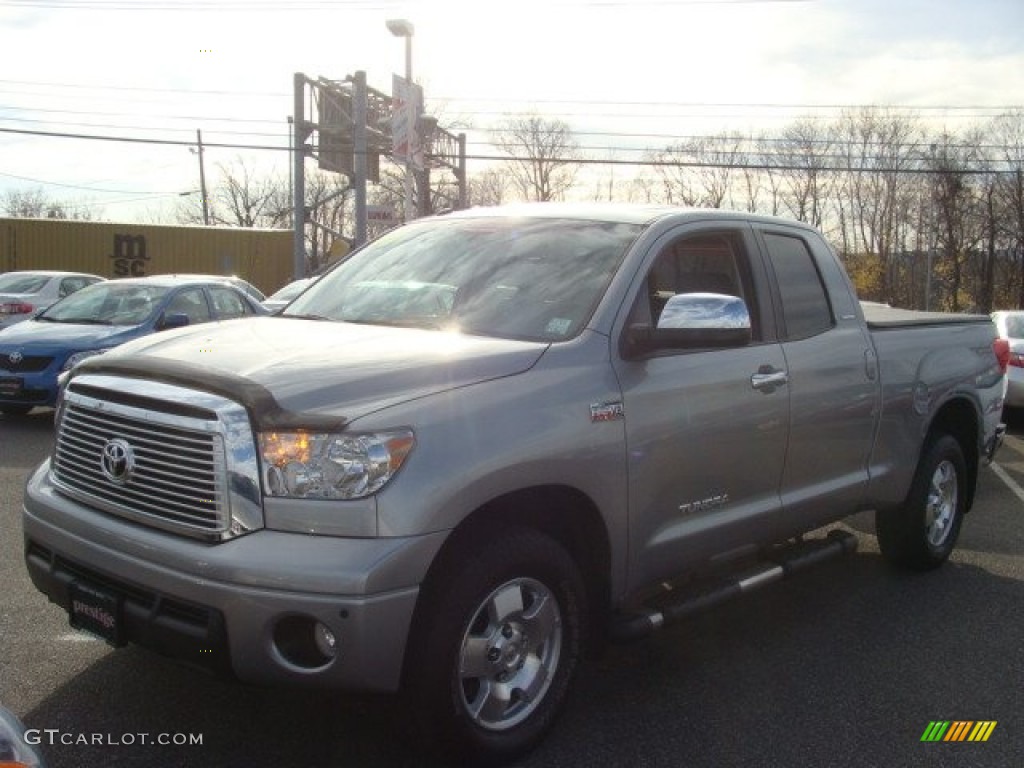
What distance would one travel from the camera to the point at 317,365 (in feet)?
10.0

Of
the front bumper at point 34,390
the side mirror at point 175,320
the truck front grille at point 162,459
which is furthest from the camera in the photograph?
the side mirror at point 175,320

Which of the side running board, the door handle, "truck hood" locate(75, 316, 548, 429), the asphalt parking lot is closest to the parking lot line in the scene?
the asphalt parking lot

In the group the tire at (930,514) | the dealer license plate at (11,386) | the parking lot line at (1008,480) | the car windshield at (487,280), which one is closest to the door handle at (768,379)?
the car windshield at (487,280)

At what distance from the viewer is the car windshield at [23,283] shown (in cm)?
Result: 1573

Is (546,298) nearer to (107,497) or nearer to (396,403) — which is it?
(396,403)

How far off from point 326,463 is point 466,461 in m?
0.41

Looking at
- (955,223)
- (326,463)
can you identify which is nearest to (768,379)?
(326,463)

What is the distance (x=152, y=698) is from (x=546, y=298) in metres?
2.08

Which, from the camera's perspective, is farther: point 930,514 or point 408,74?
point 408,74

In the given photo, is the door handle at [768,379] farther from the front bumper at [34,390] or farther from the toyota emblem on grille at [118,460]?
the front bumper at [34,390]

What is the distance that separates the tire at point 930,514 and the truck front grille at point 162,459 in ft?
13.1

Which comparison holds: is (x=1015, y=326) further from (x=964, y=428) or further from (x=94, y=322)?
(x=94, y=322)

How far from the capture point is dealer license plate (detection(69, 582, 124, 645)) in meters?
2.95

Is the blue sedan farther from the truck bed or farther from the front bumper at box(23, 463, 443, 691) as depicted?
the front bumper at box(23, 463, 443, 691)
